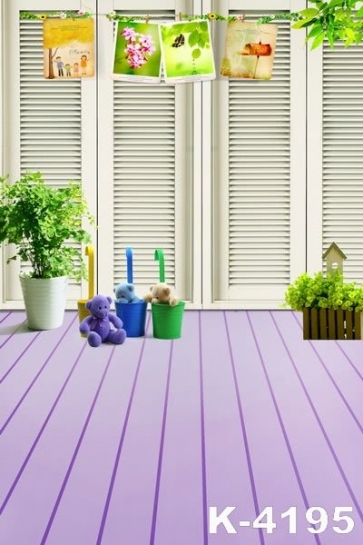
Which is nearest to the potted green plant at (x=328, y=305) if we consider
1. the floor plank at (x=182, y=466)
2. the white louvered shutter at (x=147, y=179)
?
→ the floor plank at (x=182, y=466)

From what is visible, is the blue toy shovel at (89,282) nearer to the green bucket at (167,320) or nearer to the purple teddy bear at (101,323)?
the purple teddy bear at (101,323)

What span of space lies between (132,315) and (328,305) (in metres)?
0.94

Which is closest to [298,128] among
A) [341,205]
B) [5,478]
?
[341,205]

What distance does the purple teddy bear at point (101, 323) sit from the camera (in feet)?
14.4

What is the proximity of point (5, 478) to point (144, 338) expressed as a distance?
2081mm

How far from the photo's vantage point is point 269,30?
5.20 meters

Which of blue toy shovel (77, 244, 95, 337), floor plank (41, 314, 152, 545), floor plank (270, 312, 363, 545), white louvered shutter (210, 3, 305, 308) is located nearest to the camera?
floor plank (41, 314, 152, 545)

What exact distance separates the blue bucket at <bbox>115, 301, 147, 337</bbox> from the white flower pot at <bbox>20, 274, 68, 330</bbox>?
40 cm

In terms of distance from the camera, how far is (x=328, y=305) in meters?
4.30

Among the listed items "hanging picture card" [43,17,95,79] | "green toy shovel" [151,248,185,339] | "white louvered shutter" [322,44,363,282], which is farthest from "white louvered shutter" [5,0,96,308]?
"white louvered shutter" [322,44,363,282]

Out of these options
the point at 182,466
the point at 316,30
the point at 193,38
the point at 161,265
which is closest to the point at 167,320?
the point at 161,265

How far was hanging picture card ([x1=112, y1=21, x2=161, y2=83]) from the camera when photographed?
5.18 metres

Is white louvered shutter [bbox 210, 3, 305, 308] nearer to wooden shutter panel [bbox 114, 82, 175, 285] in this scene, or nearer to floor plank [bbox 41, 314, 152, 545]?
wooden shutter panel [bbox 114, 82, 175, 285]

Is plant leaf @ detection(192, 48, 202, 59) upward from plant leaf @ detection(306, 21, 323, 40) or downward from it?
upward
